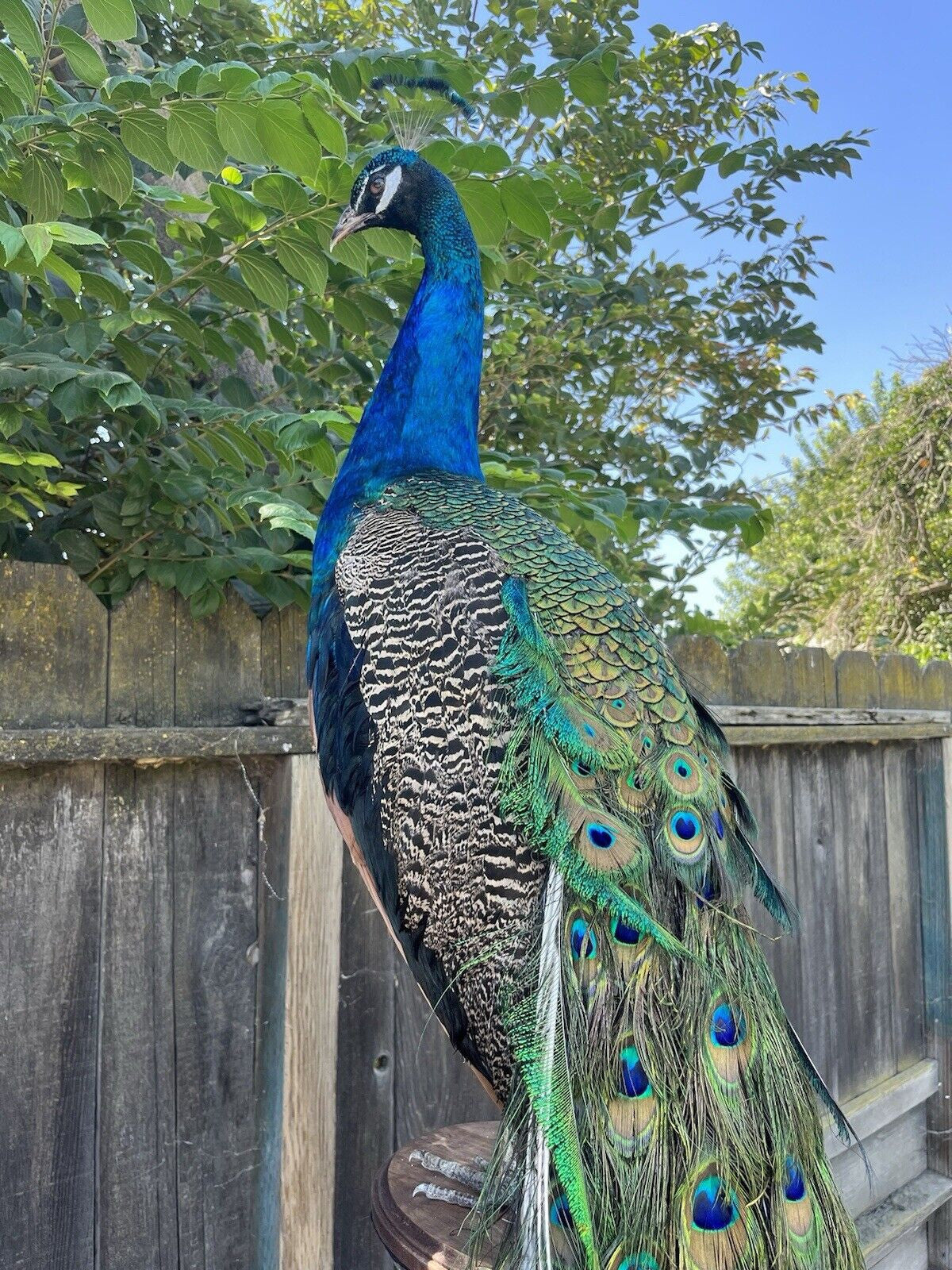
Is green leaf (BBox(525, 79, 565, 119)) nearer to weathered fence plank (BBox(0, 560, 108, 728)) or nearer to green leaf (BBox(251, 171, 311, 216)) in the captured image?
green leaf (BBox(251, 171, 311, 216))

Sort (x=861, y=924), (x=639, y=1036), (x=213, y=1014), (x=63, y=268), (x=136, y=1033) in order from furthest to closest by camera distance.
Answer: (x=861, y=924), (x=213, y=1014), (x=136, y=1033), (x=63, y=268), (x=639, y=1036)

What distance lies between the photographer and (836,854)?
3305mm

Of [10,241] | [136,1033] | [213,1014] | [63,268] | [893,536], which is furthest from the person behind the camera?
[893,536]

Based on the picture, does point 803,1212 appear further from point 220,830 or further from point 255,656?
point 255,656

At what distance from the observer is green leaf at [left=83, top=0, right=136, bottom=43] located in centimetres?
126

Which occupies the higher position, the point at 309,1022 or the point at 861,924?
the point at 309,1022

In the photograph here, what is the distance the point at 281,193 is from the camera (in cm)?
156

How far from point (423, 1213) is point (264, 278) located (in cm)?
142

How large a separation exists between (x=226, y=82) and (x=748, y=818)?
51.5 inches

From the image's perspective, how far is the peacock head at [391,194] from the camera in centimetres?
170

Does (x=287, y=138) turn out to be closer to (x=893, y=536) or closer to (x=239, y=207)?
(x=239, y=207)

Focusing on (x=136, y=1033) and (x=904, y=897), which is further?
(x=904, y=897)

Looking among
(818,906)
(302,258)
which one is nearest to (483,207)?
(302,258)

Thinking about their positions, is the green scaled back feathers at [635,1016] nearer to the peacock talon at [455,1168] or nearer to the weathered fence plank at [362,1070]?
the peacock talon at [455,1168]
